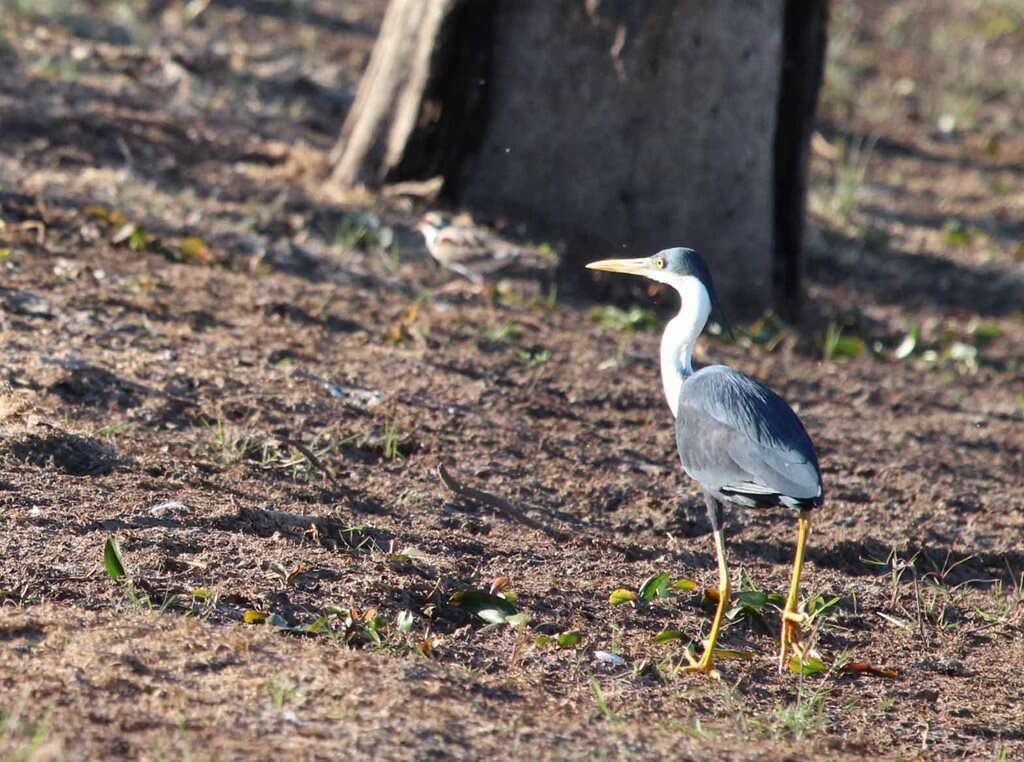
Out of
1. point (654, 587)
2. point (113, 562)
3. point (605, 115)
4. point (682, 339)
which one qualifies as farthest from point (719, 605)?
point (605, 115)

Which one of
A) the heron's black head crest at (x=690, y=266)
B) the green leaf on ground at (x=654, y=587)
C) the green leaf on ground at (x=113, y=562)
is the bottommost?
the green leaf on ground at (x=113, y=562)

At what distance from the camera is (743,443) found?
4398 millimetres

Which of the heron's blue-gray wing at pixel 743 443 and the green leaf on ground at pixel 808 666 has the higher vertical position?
the heron's blue-gray wing at pixel 743 443

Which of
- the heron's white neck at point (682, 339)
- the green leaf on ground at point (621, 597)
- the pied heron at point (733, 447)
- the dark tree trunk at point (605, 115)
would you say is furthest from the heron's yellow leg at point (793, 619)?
the dark tree trunk at point (605, 115)

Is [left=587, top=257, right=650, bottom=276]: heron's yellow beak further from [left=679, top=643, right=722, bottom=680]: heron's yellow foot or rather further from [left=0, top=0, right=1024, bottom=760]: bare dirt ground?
[left=679, top=643, right=722, bottom=680]: heron's yellow foot

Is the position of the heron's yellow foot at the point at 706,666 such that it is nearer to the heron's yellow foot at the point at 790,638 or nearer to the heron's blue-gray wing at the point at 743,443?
the heron's yellow foot at the point at 790,638

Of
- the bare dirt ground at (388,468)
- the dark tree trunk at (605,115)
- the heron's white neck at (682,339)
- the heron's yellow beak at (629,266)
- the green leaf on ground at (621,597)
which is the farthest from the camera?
the dark tree trunk at (605,115)

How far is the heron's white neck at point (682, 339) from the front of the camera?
4852 mm

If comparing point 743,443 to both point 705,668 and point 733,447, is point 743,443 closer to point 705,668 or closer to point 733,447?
point 733,447

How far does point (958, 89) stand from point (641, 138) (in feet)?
17.4

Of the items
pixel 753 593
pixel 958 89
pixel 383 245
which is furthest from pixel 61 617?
pixel 958 89

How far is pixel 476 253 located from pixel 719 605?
3155 millimetres

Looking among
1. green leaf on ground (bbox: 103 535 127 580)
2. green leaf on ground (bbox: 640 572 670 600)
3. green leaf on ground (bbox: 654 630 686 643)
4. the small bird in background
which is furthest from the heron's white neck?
the small bird in background

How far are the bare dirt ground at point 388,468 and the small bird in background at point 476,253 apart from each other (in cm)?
15
